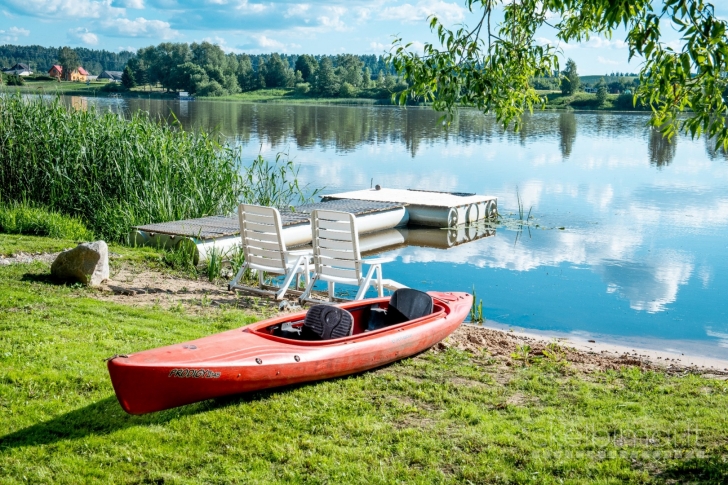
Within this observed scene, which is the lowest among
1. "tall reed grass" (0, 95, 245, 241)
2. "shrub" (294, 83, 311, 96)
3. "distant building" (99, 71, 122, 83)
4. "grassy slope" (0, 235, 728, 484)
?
"grassy slope" (0, 235, 728, 484)

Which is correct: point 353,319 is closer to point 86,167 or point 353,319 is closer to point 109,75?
point 86,167

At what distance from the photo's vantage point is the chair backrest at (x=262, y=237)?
8.85 m

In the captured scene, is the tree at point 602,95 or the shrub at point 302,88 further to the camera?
the shrub at point 302,88

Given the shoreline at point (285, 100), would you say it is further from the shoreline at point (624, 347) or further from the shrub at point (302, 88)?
the shoreline at point (624, 347)

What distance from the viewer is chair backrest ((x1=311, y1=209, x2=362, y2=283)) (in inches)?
335

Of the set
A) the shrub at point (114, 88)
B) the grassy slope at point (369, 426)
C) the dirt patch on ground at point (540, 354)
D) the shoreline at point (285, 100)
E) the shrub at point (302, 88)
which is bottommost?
the dirt patch on ground at point (540, 354)

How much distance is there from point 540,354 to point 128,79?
73.8 meters

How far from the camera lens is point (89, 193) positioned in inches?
494

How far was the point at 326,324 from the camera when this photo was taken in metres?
5.89

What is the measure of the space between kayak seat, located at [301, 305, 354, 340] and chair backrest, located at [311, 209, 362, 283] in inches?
99.7

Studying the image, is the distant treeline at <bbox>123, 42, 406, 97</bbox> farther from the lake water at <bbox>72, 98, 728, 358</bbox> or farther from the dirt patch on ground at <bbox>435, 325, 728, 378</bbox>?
the dirt patch on ground at <bbox>435, 325, 728, 378</bbox>

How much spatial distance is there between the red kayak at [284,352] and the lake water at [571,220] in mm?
1726

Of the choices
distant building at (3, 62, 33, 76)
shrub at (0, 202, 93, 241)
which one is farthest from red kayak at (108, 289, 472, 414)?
distant building at (3, 62, 33, 76)

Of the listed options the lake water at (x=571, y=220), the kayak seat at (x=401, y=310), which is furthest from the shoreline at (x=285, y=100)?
the kayak seat at (x=401, y=310)
